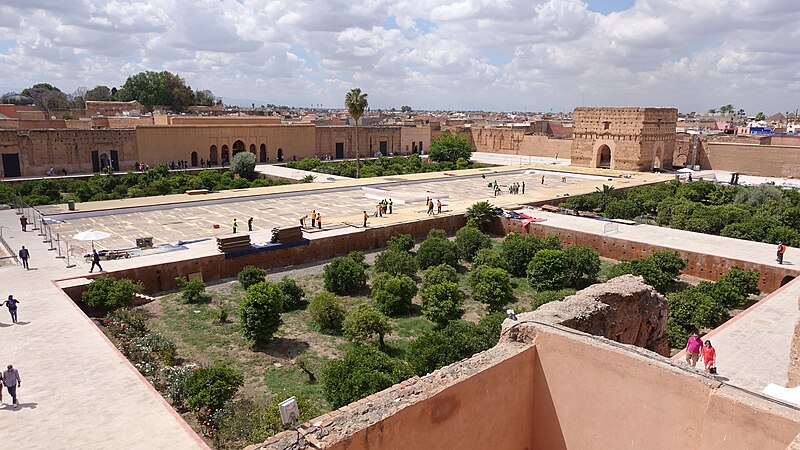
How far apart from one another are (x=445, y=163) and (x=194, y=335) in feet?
98.5

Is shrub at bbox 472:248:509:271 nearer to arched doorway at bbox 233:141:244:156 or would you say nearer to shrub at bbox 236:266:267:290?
shrub at bbox 236:266:267:290

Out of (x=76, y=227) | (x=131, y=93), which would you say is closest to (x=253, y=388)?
(x=76, y=227)

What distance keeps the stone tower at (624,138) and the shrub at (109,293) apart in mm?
34823

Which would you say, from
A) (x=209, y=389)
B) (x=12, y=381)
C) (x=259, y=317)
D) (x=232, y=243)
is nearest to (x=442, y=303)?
(x=259, y=317)

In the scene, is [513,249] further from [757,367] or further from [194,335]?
[194,335]

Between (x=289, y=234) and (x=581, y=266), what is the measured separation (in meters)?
9.17

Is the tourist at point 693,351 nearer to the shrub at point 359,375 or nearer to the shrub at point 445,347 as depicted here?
the shrub at point 445,347

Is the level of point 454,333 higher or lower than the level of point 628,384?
lower

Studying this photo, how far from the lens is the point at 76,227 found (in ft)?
65.7

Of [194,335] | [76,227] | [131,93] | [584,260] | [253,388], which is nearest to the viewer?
[253,388]

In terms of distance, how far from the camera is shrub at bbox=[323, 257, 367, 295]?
1556 cm

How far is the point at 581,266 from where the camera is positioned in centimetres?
1603

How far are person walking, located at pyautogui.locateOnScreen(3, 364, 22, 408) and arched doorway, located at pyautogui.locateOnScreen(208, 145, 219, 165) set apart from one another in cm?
3301

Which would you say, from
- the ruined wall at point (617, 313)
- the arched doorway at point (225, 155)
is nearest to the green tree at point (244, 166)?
the arched doorway at point (225, 155)
